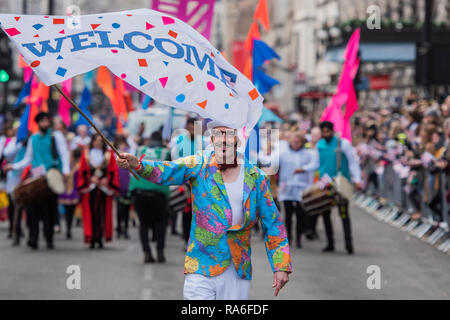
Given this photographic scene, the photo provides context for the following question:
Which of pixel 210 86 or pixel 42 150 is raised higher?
pixel 210 86

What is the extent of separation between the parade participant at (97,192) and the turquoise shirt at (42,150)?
98 centimetres

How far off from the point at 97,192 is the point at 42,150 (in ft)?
4.31

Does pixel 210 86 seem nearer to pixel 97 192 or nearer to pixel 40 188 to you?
pixel 40 188

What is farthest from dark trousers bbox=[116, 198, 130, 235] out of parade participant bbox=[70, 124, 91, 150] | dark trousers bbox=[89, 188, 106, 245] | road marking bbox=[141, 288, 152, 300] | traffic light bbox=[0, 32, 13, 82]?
road marking bbox=[141, 288, 152, 300]

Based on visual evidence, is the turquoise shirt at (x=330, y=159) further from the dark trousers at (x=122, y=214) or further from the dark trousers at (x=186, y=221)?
the dark trousers at (x=122, y=214)

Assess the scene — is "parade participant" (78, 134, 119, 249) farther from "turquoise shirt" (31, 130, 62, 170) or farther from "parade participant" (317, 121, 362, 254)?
"parade participant" (317, 121, 362, 254)

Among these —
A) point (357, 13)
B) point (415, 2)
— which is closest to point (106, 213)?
point (415, 2)

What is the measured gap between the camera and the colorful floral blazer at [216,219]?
21.6ft

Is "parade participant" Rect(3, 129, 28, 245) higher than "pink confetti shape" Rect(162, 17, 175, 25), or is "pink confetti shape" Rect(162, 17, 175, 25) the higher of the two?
"pink confetti shape" Rect(162, 17, 175, 25)

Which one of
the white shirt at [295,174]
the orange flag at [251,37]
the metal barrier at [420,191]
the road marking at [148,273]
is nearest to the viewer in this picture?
the road marking at [148,273]

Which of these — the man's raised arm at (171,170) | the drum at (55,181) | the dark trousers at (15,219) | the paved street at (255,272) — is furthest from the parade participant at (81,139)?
the man's raised arm at (171,170)

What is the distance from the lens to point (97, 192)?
16.5 m

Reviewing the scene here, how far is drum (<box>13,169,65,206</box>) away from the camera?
15.5 meters

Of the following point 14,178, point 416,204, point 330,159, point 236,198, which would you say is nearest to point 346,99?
point 330,159
